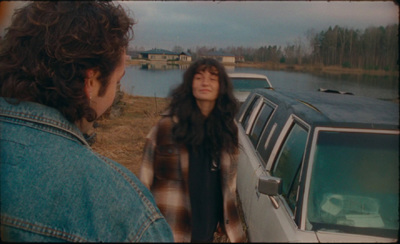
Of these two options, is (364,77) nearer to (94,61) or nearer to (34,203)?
(94,61)

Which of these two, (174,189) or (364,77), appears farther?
(174,189)

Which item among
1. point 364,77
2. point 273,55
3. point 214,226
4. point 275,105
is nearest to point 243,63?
point 273,55

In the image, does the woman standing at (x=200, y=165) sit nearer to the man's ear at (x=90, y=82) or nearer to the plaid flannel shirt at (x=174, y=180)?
the plaid flannel shirt at (x=174, y=180)

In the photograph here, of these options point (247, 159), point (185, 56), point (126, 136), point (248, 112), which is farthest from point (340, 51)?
point (126, 136)

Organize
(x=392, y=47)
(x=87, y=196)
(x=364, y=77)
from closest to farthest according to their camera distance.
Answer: (x=87, y=196) → (x=392, y=47) → (x=364, y=77)

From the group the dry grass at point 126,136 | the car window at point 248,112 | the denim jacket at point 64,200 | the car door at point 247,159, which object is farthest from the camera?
the dry grass at point 126,136

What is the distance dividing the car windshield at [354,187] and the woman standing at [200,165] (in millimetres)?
502

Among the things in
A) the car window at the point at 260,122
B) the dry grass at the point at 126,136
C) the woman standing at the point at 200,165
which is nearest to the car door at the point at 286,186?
the woman standing at the point at 200,165

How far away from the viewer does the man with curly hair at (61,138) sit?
0.77 metres

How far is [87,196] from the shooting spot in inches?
30.2

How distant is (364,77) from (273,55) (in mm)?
307

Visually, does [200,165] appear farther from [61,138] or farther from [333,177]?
[61,138]

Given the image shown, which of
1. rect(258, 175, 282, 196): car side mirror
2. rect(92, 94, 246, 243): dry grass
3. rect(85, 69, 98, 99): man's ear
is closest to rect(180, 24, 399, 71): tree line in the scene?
rect(85, 69, 98, 99): man's ear

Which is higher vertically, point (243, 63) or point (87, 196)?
point (243, 63)
